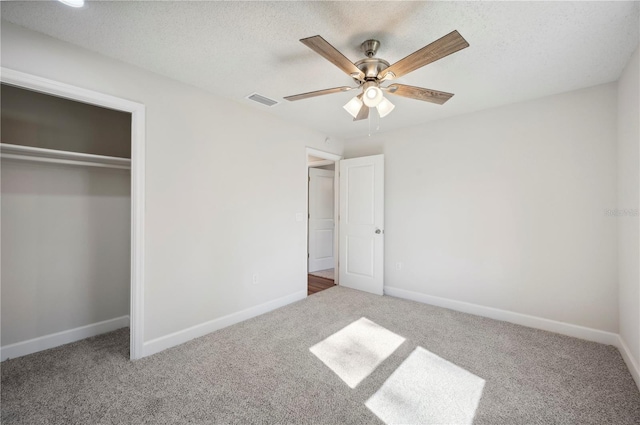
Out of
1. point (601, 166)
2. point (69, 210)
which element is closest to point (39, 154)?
point (69, 210)

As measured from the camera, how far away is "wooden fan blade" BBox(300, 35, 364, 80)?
1.45 m

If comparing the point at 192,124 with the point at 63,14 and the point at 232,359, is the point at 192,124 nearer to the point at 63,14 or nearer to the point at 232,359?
the point at 63,14

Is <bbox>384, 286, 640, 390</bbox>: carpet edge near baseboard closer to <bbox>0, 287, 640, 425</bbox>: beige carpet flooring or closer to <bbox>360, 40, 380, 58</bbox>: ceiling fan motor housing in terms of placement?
<bbox>0, 287, 640, 425</bbox>: beige carpet flooring

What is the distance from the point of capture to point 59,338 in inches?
96.7

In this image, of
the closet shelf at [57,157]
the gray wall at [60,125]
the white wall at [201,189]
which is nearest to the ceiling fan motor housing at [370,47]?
the white wall at [201,189]

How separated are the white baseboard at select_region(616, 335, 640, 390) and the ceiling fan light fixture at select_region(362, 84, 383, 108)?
2.70 metres

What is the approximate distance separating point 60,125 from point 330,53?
2.66 metres

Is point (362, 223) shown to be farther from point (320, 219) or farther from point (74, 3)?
point (74, 3)

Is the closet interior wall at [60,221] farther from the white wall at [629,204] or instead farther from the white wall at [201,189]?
the white wall at [629,204]

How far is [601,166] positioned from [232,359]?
3.81 metres

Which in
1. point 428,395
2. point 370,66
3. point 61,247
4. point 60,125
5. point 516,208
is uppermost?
point 370,66

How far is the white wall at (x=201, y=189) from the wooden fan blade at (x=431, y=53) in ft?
5.91

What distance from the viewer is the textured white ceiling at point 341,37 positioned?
161 cm

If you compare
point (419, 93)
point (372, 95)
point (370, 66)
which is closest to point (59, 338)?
point (372, 95)
